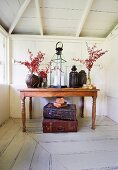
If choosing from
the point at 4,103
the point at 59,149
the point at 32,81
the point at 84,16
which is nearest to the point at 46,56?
the point at 32,81

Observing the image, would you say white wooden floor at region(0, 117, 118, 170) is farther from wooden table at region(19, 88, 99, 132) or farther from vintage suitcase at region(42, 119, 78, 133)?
wooden table at region(19, 88, 99, 132)

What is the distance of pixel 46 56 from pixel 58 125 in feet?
5.26

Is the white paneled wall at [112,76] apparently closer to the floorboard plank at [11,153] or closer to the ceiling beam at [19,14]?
the ceiling beam at [19,14]

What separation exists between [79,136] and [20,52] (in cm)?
212

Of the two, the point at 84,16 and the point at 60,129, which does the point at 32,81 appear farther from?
the point at 84,16

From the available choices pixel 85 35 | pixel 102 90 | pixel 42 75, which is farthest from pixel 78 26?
pixel 102 90

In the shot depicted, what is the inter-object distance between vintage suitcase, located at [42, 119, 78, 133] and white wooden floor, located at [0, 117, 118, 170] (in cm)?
9

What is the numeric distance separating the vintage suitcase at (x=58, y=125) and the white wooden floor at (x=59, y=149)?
0.09 m

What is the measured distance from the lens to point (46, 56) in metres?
3.51

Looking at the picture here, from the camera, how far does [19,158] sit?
1.68 meters

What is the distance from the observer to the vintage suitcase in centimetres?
253

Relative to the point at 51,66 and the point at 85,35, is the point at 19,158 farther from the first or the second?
the point at 85,35

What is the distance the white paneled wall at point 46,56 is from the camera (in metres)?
3.45

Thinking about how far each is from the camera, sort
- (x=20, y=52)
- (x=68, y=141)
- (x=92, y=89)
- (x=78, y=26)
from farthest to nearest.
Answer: (x=20, y=52) < (x=78, y=26) < (x=92, y=89) < (x=68, y=141)
